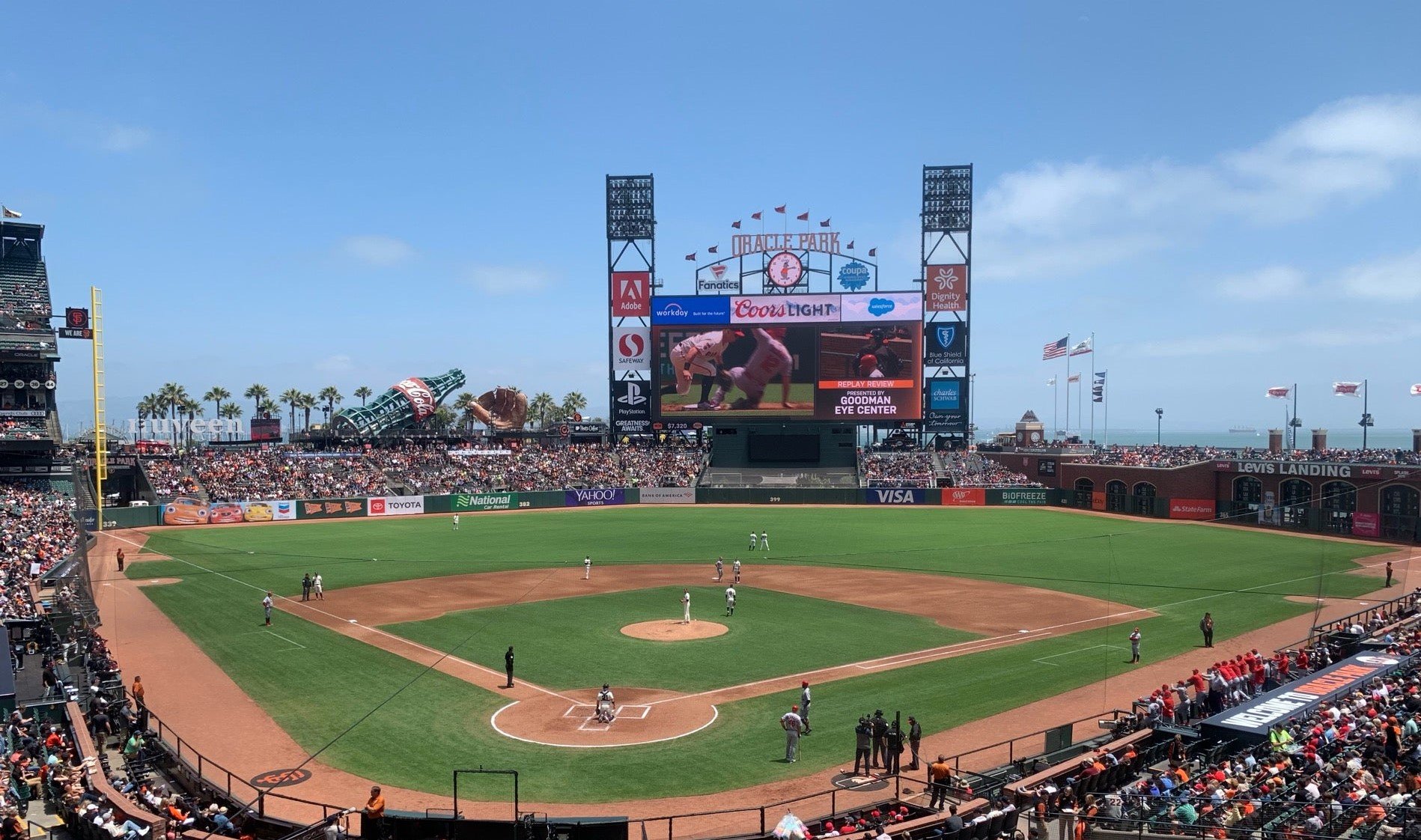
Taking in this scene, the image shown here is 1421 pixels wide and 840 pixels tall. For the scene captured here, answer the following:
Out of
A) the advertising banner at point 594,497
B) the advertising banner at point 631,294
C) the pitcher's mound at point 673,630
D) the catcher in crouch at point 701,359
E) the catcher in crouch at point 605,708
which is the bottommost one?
the pitcher's mound at point 673,630

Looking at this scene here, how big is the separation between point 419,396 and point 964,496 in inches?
2265

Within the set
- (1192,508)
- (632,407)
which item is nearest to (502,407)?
(632,407)

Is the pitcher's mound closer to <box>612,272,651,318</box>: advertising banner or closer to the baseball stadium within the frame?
the baseball stadium

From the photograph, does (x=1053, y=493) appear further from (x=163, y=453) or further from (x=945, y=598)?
(x=163, y=453)

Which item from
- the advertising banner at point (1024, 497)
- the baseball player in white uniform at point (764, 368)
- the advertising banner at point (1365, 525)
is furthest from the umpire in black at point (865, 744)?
the baseball player in white uniform at point (764, 368)

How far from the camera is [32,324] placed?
7100 centimetres

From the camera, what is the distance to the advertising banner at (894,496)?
272 feet

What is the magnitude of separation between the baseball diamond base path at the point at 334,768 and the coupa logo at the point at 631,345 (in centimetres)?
5768

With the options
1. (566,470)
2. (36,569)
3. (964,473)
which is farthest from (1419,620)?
(566,470)

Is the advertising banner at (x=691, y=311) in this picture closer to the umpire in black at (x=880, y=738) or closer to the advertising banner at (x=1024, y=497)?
the advertising banner at (x=1024, y=497)

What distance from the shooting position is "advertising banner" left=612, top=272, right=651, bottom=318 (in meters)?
91.1

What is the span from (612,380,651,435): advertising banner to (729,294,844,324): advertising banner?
12.6 metres

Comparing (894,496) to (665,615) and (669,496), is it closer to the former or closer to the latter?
(669,496)

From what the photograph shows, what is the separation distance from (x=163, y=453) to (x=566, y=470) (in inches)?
1350
